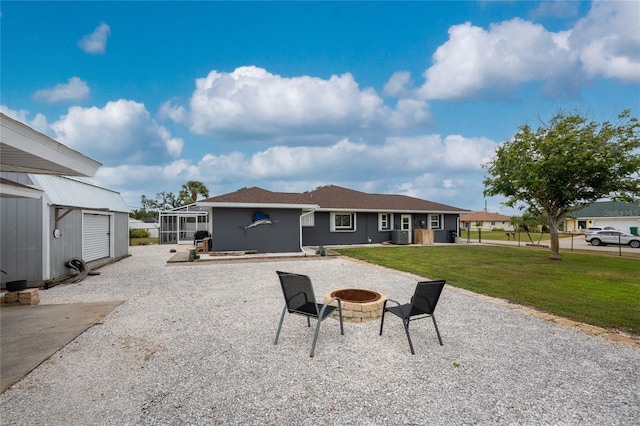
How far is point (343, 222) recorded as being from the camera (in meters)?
20.2

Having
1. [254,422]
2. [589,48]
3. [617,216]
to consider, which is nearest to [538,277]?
[589,48]

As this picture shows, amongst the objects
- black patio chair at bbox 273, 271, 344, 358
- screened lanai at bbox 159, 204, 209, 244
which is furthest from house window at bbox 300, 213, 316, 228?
black patio chair at bbox 273, 271, 344, 358

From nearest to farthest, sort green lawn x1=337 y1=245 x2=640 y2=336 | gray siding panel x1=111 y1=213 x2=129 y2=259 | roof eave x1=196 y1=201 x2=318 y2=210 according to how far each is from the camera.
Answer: green lawn x1=337 y1=245 x2=640 y2=336, gray siding panel x1=111 y1=213 x2=129 y2=259, roof eave x1=196 y1=201 x2=318 y2=210

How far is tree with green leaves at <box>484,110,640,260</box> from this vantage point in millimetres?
12828

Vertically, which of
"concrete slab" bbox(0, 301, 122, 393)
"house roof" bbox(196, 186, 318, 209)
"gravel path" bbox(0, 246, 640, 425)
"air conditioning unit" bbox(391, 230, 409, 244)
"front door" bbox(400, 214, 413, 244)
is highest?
"house roof" bbox(196, 186, 318, 209)

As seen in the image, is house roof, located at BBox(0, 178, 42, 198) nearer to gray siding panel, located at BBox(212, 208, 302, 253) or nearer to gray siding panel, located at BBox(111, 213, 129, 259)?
gray siding panel, located at BBox(111, 213, 129, 259)

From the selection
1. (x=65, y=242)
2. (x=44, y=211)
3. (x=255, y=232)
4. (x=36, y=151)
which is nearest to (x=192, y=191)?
(x=255, y=232)

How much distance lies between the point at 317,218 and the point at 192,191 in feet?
80.2

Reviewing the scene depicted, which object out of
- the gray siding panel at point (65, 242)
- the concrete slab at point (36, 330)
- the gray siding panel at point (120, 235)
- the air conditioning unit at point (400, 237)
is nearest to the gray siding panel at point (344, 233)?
the air conditioning unit at point (400, 237)

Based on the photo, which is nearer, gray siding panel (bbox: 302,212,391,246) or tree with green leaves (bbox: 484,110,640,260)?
tree with green leaves (bbox: 484,110,640,260)

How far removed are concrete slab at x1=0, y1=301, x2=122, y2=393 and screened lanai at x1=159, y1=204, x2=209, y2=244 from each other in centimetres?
1648

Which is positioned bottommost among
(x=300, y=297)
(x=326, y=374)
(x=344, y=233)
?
(x=326, y=374)

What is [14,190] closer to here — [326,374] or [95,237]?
[326,374]

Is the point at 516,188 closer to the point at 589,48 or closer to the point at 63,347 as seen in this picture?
the point at 589,48
